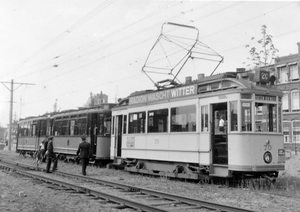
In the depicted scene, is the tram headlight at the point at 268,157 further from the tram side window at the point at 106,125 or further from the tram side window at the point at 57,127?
the tram side window at the point at 57,127

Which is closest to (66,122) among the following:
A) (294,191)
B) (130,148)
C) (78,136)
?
(78,136)

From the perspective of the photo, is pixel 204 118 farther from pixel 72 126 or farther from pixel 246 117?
pixel 72 126

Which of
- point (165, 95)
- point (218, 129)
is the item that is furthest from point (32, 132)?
point (218, 129)

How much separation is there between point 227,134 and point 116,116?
23.3 ft

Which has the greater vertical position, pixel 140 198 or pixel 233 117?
pixel 233 117

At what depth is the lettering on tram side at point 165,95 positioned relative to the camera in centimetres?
1248

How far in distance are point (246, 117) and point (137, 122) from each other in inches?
220

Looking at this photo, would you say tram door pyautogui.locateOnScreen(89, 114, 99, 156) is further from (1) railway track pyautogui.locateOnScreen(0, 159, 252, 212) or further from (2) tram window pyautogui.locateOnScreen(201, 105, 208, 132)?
(2) tram window pyautogui.locateOnScreen(201, 105, 208, 132)

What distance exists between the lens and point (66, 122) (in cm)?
2212

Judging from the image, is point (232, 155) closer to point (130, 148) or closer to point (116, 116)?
point (130, 148)

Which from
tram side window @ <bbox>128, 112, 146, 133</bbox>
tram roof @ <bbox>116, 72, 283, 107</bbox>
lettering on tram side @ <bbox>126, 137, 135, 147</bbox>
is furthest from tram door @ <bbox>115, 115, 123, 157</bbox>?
tram roof @ <bbox>116, 72, 283, 107</bbox>

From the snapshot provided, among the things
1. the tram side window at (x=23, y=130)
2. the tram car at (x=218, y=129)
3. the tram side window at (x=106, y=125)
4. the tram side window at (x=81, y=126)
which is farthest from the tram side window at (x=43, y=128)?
the tram car at (x=218, y=129)

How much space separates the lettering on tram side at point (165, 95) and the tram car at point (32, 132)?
11.9m

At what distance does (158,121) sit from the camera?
13.8 m
